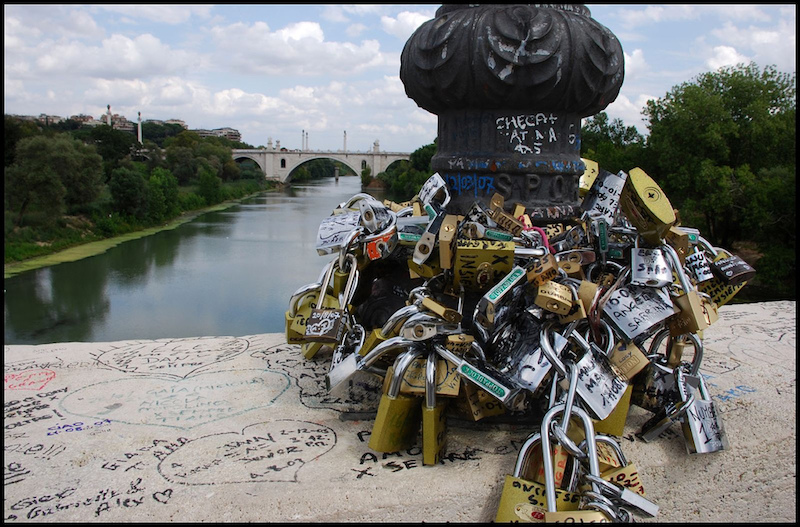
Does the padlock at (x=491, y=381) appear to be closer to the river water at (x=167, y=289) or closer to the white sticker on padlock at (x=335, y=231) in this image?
the white sticker on padlock at (x=335, y=231)

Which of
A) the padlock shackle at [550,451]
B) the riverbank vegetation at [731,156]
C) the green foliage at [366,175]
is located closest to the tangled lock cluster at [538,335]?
the padlock shackle at [550,451]

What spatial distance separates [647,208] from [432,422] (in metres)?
1.30

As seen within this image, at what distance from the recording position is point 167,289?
17.1m

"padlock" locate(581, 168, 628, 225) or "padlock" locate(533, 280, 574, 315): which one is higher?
"padlock" locate(581, 168, 628, 225)

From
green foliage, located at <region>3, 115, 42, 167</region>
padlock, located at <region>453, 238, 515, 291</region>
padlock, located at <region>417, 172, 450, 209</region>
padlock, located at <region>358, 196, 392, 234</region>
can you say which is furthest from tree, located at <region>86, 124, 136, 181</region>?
padlock, located at <region>453, 238, 515, 291</region>

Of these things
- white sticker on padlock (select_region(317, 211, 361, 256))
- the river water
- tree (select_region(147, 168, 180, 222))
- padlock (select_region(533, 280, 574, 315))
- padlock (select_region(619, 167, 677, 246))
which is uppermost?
padlock (select_region(619, 167, 677, 246))

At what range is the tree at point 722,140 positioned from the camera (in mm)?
16969

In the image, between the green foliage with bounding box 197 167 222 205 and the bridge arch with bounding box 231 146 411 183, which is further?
the bridge arch with bounding box 231 146 411 183

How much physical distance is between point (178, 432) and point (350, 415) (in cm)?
79

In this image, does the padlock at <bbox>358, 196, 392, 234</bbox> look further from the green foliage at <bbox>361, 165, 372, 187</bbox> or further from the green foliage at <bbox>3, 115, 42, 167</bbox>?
the green foliage at <bbox>361, 165, 372, 187</bbox>

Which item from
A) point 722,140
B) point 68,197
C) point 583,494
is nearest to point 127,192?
point 68,197

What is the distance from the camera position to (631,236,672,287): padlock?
262cm

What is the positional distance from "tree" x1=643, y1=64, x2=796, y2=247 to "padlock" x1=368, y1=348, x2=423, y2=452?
647 inches

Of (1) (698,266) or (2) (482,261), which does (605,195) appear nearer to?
(1) (698,266)
